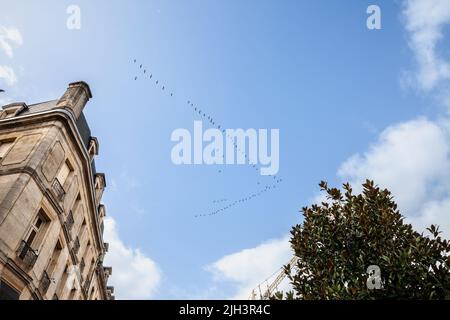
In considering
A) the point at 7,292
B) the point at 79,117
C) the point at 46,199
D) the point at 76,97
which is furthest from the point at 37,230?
the point at 76,97

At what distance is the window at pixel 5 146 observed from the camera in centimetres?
1589

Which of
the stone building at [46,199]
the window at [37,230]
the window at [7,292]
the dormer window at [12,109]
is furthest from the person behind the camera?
the dormer window at [12,109]

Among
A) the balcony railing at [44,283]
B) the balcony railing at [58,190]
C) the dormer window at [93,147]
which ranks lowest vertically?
the balcony railing at [44,283]

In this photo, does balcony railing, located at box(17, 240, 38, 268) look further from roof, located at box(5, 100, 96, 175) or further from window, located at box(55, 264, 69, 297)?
roof, located at box(5, 100, 96, 175)

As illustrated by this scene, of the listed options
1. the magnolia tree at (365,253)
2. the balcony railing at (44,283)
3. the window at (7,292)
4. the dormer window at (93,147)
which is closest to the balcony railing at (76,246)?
the balcony railing at (44,283)

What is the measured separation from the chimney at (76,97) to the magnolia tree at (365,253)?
14812 mm

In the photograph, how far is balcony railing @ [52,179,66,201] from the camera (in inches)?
626

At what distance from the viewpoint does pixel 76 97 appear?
60.4 ft

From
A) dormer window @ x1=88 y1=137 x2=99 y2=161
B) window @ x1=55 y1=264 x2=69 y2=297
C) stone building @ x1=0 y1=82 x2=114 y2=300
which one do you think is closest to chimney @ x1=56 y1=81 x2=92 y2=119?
stone building @ x1=0 y1=82 x2=114 y2=300

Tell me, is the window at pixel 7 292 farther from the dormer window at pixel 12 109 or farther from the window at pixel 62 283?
the dormer window at pixel 12 109

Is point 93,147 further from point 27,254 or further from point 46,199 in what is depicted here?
point 27,254

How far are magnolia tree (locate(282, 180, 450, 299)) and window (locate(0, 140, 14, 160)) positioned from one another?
1511 cm

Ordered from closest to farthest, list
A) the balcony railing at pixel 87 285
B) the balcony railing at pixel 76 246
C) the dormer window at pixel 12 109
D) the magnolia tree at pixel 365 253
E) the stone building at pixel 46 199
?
the magnolia tree at pixel 365 253 < the stone building at pixel 46 199 < the dormer window at pixel 12 109 < the balcony railing at pixel 76 246 < the balcony railing at pixel 87 285
